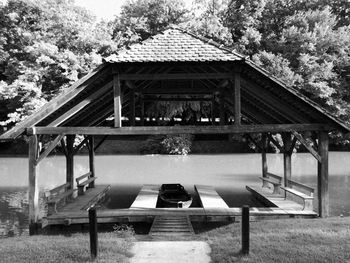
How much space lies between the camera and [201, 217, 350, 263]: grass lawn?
20.4 ft

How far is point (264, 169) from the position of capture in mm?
16469

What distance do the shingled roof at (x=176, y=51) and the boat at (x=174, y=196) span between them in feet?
13.9

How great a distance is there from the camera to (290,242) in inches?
281

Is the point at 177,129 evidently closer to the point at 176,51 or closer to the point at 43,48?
the point at 176,51

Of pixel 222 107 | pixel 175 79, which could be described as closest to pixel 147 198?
pixel 222 107

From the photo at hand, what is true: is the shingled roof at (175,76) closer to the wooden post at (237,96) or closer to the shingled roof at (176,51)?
the shingled roof at (176,51)

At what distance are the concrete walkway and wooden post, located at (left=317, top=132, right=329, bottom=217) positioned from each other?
408cm

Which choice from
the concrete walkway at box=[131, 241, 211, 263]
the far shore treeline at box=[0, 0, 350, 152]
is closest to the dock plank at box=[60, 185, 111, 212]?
→ the concrete walkway at box=[131, 241, 211, 263]

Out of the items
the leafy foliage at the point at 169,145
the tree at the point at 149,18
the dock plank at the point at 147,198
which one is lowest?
the dock plank at the point at 147,198

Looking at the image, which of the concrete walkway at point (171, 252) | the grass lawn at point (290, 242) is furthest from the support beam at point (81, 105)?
the grass lawn at point (290, 242)

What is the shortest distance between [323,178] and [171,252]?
5192 millimetres

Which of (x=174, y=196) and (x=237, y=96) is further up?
(x=237, y=96)

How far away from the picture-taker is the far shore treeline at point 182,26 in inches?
1164

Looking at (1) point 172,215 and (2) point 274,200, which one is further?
(2) point 274,200
